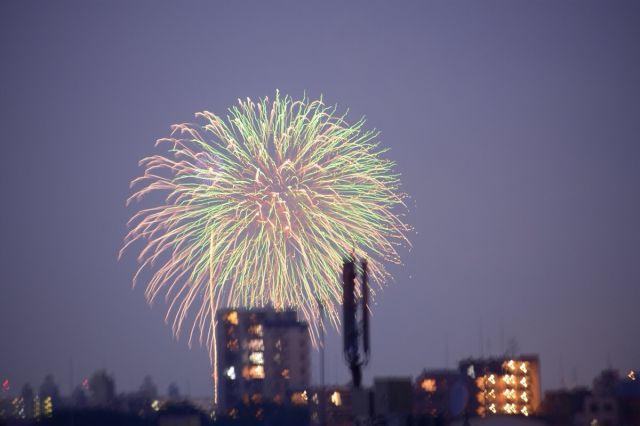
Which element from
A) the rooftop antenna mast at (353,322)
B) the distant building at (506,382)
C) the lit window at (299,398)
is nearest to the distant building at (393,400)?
the rooftop antenna mast at (353,322)

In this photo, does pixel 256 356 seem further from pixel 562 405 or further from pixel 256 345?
pixel 562 405

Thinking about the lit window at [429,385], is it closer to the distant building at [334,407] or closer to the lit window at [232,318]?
the distant building at [334,407]

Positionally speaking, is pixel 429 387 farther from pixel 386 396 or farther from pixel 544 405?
pixel 386 396

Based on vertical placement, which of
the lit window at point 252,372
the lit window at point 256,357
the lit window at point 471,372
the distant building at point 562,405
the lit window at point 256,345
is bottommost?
the distant building at point 562,405

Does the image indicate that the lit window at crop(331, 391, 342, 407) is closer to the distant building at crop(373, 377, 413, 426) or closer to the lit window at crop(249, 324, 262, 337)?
the lit window at crop(249, 324, 262, 337)

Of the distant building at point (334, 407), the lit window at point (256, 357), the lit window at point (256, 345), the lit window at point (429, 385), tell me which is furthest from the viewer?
the lit window at point (256, 345)

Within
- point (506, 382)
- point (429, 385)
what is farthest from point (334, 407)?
point (506, 382)
